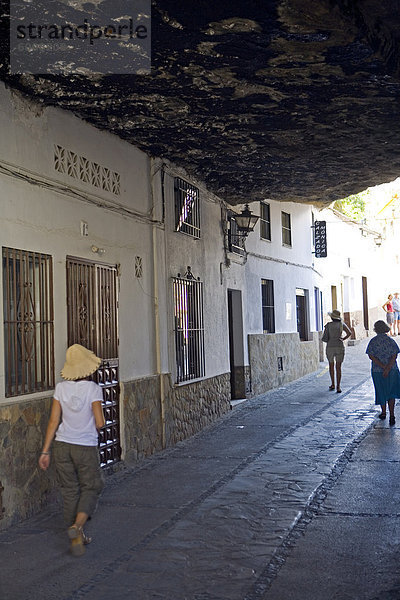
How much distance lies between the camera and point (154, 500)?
7.02 meters

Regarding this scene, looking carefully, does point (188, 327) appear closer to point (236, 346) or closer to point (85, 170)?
point (85, 170)

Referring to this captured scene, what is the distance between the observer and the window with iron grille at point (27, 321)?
6.39 meters

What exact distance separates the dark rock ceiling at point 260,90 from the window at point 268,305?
666 cm

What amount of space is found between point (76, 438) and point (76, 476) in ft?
0.96

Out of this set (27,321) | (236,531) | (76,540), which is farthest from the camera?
(27,321)

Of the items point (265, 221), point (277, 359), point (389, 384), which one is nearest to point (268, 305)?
point (277, 359)

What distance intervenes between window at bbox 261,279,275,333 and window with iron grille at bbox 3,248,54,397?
35.4 ft

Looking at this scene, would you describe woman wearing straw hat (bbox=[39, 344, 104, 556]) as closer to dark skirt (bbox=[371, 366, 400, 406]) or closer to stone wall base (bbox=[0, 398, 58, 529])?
stone wall base (bbox=[0, 398, 58, 529])

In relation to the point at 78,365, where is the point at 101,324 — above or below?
above

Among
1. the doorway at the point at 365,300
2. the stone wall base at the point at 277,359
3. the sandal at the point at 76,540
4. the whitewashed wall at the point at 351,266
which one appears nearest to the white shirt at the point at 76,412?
A: the sandal at the point at 76,540

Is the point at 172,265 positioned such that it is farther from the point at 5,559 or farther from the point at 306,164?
the point at 5,559

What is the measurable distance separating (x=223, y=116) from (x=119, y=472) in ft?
13.5

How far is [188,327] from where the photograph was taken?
11.3 m

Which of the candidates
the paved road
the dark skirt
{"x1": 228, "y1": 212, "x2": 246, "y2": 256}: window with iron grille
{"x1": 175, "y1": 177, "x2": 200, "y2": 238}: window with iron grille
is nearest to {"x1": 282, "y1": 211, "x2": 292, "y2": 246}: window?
{"x1": 228, "y1": 212, "x2": 246, "y2": 256}: window with iron grille
